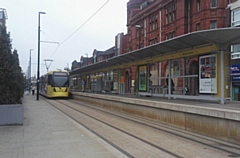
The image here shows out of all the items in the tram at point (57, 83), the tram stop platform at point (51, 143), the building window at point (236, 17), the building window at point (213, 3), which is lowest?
the tram stop platform at point (51, 143)

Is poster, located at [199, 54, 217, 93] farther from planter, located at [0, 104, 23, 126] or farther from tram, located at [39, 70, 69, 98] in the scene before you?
tram, located at [39, 70, 69, 98]

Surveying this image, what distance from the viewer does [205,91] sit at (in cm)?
1425

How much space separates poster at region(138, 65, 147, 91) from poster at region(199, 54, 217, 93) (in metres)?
6.90

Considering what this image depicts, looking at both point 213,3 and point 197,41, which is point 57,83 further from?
point 197,41

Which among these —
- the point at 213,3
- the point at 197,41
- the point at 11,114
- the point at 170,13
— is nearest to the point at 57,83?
the point at 170,13

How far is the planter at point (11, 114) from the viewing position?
11853 mm

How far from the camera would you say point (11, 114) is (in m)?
12.0

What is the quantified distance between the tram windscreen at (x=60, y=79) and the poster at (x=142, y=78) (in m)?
16.2

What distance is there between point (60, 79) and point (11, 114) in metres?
24.4

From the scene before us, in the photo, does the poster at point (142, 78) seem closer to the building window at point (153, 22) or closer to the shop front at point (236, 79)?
the shop front at point (236, 79)

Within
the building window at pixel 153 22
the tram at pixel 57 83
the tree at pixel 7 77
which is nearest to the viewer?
the tree at pixel 7 77

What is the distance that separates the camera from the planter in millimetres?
11853

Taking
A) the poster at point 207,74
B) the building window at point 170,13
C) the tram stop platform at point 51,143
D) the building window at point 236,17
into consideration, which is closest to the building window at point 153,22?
the building window at point 170,13

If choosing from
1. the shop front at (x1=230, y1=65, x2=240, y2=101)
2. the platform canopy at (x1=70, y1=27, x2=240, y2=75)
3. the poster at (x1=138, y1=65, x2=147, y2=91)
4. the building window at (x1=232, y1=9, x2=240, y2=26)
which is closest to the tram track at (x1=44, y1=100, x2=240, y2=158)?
the platform canopy at (x1=70, y1=27, x2=240, y2=75)
